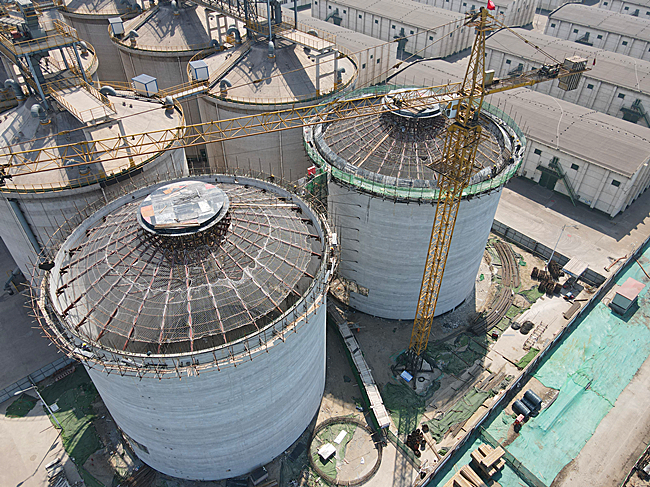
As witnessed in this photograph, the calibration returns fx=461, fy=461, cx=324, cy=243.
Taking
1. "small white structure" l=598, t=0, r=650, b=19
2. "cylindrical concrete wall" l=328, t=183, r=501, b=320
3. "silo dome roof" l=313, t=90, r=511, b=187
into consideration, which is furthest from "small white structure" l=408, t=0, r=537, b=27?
"cylindrical concrete wall" l=328, t=183, r=501, b=320

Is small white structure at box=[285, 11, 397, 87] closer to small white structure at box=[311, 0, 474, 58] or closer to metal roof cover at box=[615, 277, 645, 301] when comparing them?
small white structure at box=[311, 0, 474, 58]

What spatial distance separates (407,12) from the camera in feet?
327

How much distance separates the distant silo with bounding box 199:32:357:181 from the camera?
1911 inches

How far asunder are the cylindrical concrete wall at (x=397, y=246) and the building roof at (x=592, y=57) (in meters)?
46.7

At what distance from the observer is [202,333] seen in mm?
26922

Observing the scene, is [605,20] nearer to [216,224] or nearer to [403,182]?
[403,182]

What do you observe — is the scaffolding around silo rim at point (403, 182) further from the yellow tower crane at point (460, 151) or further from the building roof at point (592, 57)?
the building roof at point (592, 57)

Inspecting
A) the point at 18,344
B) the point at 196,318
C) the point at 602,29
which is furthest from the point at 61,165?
the point at 602,29

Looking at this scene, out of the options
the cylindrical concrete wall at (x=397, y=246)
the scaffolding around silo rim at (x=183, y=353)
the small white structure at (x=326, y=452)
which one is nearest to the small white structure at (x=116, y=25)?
the scaffolding around silo rim at (x=183, y=353)

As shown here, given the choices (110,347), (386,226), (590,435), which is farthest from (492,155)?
(110,347)

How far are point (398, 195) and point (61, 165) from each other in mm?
27680

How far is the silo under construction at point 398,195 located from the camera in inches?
1526

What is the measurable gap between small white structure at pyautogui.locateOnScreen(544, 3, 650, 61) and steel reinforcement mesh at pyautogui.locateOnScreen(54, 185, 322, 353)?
321 ft

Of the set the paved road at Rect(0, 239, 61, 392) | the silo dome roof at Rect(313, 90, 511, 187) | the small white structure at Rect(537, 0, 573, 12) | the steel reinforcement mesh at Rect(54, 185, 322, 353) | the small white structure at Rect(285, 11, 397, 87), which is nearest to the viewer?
the steel reinforcement mesh at Rect(54, 185, 322, 353)
